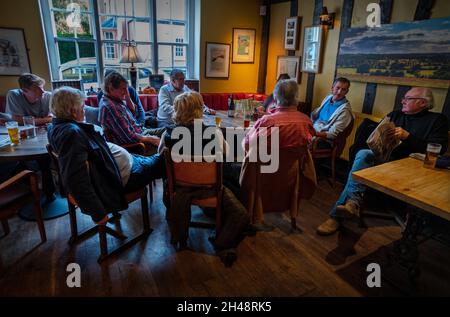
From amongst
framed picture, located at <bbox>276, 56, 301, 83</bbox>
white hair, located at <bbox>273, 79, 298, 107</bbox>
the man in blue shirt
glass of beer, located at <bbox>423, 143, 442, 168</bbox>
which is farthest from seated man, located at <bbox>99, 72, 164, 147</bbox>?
framed picture, located at <bbox>276, 56, 301, 83</bbox>

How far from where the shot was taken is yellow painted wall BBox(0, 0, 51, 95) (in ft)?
11.7

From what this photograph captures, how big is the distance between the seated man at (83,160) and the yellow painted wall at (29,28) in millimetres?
2743

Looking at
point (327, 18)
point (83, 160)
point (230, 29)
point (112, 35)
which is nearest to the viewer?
point (83, 160)

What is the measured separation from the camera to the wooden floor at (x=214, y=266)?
1791 millimetres

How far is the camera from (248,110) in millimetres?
3248

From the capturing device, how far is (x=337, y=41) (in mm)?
3861

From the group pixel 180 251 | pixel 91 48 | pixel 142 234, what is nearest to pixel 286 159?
pixel 180 251

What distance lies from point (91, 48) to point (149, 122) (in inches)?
71.8

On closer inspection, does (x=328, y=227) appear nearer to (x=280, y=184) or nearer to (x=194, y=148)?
(x=280, y=184)

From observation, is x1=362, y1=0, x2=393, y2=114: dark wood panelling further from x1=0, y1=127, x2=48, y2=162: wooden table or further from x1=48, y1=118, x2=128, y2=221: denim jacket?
x1=0, y1=127, x2=48, y2=162: wooden table

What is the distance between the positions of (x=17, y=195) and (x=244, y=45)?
4.36 metres

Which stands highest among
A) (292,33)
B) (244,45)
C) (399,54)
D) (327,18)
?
(327,18)

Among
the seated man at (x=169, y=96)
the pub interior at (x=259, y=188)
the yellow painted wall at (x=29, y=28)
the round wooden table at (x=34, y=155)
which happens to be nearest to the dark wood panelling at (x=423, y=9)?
the pub interior at (x=259, y=188)
